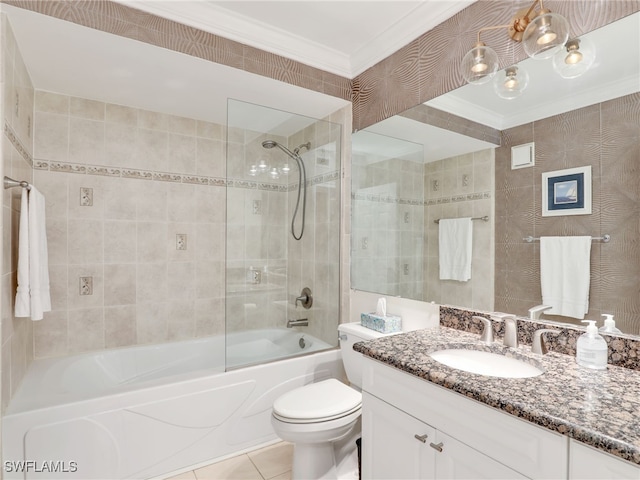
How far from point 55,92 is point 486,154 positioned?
2.84m

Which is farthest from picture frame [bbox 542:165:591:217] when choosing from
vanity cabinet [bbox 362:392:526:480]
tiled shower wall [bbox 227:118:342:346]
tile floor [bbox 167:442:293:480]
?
tile floor [bbox 167:442:293:480]

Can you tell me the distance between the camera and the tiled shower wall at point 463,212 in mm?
1598

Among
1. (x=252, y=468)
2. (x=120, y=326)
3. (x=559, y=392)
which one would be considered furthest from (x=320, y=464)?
(x=120, y=326)

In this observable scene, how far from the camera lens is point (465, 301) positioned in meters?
1.69

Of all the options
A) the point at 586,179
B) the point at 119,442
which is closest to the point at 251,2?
the point at 586,179

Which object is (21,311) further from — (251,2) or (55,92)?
(251,2)

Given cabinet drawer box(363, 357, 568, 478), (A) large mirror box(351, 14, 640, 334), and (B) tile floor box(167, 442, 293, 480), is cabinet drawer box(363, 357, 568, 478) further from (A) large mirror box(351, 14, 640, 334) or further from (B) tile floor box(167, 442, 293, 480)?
(B) tile floor box(167, 442, 293, 480)

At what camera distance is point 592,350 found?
3.71 ft

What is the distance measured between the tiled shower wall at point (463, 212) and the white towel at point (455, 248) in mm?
26

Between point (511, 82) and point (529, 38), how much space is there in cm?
25

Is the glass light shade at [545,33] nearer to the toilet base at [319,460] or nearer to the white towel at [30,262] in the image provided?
the toilet base at [319,460]

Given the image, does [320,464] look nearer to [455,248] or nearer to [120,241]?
[455,248]

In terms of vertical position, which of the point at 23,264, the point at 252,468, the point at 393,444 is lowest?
the point at 252,468

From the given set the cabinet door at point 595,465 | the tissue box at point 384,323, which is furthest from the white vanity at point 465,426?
the tissue box at point 384,323
